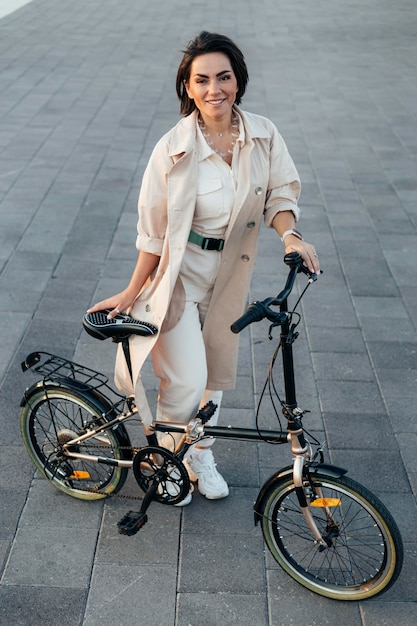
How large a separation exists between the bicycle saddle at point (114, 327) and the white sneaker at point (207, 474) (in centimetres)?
81

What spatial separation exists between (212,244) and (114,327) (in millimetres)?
540

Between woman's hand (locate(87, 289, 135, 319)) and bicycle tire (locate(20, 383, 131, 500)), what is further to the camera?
bicycle tire (locate(20, 383, 131, 500))

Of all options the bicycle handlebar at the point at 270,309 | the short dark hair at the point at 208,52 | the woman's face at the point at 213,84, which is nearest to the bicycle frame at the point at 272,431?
the bicycle handlebar at the point at 270,309

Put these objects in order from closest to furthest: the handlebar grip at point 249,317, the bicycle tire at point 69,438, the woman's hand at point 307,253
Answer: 1. the handlebar grip at point 249,317
2. the woman's hand at point 307,253
3. the bicycle tire at point 69,438

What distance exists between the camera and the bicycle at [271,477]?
3.09 metres

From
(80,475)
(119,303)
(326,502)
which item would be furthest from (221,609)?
(119,303)

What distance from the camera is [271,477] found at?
324 centimetres

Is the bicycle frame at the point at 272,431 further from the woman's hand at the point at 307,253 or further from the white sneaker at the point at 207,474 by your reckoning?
the white sneaker at the point at 207,474

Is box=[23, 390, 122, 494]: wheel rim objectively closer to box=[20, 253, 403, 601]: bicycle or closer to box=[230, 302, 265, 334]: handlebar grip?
box=[20, 253, 403, 601]: bicycle

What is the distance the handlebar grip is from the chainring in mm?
972

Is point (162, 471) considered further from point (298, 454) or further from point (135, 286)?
point (135, 286)

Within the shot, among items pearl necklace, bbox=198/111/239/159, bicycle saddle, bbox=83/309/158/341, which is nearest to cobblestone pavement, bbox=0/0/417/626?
bicycle saddle, bbox=83/309/158/341

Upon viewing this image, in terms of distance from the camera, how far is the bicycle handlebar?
261 cm

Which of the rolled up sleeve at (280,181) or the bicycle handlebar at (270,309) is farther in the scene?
the rolled up sleeve at (280,181)
